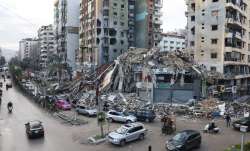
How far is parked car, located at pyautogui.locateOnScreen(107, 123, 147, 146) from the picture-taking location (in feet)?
106

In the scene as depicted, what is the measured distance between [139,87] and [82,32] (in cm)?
4968

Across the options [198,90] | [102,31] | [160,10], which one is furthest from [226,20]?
[160,10]

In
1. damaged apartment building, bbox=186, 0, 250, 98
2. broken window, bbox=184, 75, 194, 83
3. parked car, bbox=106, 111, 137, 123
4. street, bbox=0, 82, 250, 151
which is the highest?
damaged apartment building, bbox=186, 0, 250, 98

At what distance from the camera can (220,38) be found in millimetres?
65875

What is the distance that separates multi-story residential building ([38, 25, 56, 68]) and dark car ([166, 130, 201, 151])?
5612 inches

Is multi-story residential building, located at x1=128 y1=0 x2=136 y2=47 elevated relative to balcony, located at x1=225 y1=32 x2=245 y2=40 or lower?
elevated

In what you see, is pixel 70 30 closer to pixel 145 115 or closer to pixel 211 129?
pixel 145 115

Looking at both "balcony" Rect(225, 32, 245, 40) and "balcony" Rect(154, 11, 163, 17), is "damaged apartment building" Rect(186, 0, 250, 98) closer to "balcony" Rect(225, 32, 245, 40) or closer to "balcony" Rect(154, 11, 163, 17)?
"balcony" Rect(225, 32, 245, 40)

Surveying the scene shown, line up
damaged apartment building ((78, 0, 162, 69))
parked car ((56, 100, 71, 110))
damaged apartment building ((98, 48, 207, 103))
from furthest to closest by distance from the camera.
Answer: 1. damaged apartment building ((78, 0, 162, 69))
2. damaged apartment building ((98, 48, 207, 103))
3. parked car ((56, 100, 71, 110))

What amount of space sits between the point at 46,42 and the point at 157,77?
12940 centimetres

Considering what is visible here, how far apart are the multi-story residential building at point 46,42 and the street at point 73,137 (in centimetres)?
12631

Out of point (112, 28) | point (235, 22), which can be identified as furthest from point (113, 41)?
point (235, 22)

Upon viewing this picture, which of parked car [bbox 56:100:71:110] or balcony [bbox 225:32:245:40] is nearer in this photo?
parked car [bbox 56:100:71:110]

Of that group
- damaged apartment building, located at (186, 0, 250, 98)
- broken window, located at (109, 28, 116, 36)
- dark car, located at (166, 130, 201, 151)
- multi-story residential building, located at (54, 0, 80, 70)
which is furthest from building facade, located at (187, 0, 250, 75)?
multi-story residential building, located at (54, 0, 80, 70)
